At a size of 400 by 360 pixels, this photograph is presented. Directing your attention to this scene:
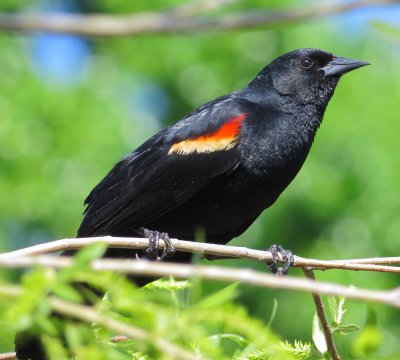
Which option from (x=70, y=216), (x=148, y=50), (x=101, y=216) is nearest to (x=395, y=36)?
(x=101, y=216)

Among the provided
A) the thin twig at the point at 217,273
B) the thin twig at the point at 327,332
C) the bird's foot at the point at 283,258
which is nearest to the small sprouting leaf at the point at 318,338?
the thin twig at the point at 327,332

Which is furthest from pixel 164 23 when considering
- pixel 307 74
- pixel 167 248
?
pixel 307 74

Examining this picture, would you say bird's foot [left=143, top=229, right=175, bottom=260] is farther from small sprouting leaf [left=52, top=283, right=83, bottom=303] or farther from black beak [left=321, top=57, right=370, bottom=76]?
small sprouting leaf [left=52, top=283, right=83, bottom=303]

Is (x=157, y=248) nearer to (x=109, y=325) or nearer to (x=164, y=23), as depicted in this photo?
(x=164, y=23)

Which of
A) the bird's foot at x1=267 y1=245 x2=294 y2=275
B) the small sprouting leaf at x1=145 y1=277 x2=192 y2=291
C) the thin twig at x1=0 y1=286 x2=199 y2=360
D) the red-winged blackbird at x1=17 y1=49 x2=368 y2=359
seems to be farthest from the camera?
the red-winged blackbird at x1=17 y1=49 x2=368 y2=359

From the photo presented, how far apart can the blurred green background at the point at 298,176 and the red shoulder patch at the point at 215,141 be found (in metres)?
4.38

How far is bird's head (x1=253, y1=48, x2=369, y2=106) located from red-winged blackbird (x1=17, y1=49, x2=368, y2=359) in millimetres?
129

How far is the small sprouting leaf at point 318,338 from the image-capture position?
1901 millimetres

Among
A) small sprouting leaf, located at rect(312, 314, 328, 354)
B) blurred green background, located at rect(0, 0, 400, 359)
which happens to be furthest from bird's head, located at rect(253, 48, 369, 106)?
blurred green background, located at rect(0, 0, 400, 359)

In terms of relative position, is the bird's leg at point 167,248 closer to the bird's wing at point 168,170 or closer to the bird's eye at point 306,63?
the bird's wing at point 168,170

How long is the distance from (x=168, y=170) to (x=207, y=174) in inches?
7.1

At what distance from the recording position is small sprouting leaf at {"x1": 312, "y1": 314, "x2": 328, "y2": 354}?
→ 1901 millimetres

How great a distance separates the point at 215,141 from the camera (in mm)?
3221

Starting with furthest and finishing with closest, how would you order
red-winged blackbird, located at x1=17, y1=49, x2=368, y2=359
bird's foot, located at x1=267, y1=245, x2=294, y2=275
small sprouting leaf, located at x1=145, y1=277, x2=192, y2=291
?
1. red-winged blackbird, located at x1=17, y1=49, x2=368, y2=359
2. bird's foot, located at x1=267, y1=245, x2=294, y2=275
3. small sprouting leaf, located at x1=145, y1=277, x2=192, y2=291
